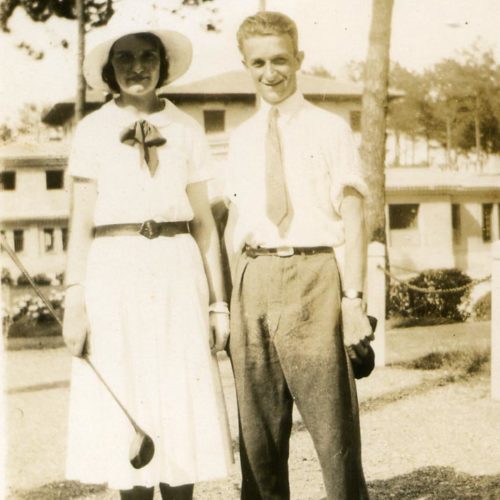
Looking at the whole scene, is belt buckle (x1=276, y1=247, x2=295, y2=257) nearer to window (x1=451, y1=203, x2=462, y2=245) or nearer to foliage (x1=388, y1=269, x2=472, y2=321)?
foliage (x1=388, y1=269, x2=472, y2=321)

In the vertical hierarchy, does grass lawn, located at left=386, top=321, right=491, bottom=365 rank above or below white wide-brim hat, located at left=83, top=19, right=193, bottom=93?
below

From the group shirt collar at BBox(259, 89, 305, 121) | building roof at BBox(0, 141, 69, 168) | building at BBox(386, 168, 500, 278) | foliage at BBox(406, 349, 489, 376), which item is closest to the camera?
shirt collar at BBox(259, 89, 305, 121)

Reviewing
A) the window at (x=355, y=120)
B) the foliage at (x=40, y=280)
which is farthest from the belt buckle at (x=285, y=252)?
the window at (x=355, y=120)

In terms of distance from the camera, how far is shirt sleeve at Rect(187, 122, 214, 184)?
114 inches

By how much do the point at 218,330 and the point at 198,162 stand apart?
1.94 feet

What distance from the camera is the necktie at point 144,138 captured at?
2.80 meters

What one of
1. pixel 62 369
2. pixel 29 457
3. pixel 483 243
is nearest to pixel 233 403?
pixel 29 457

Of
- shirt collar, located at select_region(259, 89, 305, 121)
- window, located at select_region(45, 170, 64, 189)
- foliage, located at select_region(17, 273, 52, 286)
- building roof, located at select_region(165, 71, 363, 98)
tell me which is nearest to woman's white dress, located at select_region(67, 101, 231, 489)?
shirt collar, located at select_region(259, 89, 305, 121)

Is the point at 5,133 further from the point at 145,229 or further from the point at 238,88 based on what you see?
the point at 238,88

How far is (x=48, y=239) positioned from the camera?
28031 millimetres

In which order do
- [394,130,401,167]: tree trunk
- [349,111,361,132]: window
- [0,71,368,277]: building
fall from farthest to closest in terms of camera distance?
[394,130,401,167]: tree trunk < [349,111,361,132]: window < [0,71,368,277]: building

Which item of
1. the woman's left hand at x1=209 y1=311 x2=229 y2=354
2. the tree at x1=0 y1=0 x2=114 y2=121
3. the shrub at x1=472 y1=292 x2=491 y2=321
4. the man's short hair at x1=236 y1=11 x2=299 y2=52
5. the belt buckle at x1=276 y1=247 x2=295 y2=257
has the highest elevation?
the tree at x1=0 y1=0 x2=114 y2=121

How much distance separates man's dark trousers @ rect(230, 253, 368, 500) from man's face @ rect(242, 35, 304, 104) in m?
0.59

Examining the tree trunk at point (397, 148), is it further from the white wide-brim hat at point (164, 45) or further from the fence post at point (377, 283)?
the white wide-brim hat at point (164, 45)
